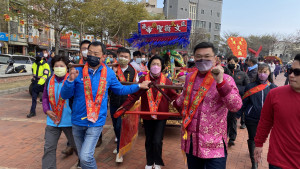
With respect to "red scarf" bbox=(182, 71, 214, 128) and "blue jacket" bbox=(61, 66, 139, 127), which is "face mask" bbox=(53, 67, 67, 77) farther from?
"red scarf" bbox=(182, 71, 214, 128)

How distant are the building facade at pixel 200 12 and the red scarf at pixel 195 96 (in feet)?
166

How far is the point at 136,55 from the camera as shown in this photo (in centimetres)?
770

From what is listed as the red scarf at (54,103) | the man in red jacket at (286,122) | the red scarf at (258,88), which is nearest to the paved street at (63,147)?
the red scarf at (54,103)

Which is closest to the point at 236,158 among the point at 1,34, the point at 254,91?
the point at 254,91

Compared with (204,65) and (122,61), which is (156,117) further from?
(122,61)

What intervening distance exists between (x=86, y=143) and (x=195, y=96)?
1381 millimetres

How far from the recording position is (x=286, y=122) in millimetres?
1860

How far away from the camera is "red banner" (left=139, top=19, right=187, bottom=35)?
5.19m

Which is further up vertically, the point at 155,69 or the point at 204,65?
the point at 204,65

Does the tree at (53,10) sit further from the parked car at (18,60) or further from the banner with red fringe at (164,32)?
the banner with red fringe at (164,32)

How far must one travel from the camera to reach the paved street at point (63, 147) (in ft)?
12.1

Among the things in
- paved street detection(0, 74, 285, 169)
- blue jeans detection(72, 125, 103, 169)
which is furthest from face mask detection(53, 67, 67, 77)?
paved street detection(0, 74, 285, 169)

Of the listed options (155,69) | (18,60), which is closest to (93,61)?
(155,69)

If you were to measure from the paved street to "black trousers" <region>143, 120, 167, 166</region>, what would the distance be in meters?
0.40
